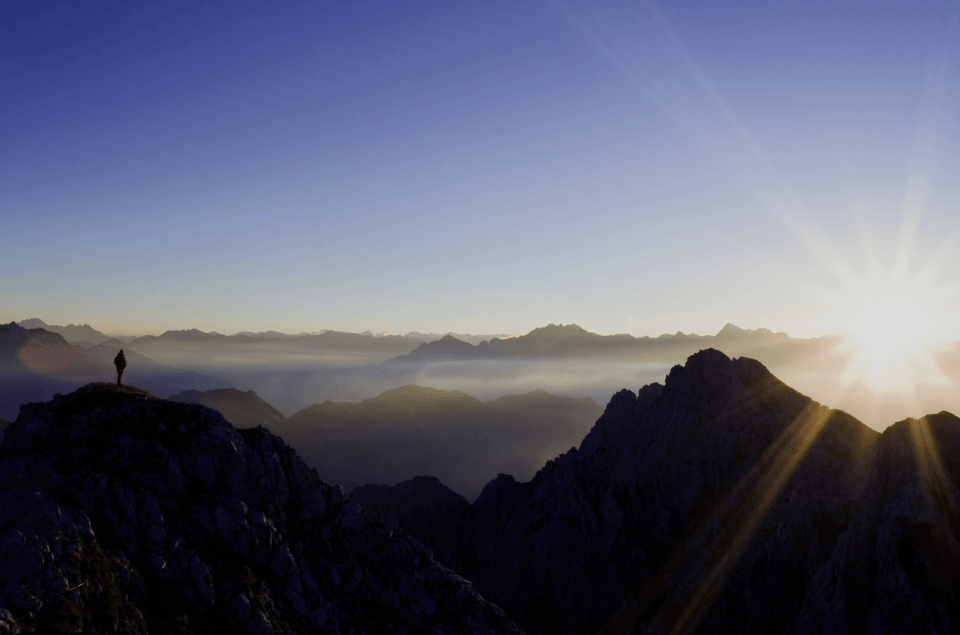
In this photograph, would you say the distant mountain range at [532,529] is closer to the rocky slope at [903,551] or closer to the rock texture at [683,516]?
the rocky slope at [903,551]

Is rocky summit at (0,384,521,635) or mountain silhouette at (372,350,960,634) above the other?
rocky summit at (0,384,521,635)

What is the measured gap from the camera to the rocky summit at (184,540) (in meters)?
33.7

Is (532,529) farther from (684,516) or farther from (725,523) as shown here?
(725,523)

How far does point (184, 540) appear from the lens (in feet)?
136

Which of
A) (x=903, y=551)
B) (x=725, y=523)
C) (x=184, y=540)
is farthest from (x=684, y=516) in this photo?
(x=184, y=540)

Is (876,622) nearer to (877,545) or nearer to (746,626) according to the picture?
(877,545)

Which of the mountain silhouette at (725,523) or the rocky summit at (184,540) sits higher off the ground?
the rocky summit at (184,540)

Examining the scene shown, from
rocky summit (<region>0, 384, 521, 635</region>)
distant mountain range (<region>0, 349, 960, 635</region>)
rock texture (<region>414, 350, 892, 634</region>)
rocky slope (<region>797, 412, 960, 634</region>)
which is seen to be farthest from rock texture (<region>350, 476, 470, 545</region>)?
rocky slope (<region>797, 412, 960, 634</region>)

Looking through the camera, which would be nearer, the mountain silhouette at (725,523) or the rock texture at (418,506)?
the mountain silhouette at (725,523)

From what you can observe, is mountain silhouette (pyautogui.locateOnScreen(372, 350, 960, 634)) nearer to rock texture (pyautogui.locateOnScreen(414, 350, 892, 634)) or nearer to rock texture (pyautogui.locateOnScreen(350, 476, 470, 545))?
rock texture (pyautogui.locateOnScreen(414, 350, 892, 634))

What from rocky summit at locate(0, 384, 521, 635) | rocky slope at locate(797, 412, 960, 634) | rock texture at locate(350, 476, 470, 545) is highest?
rocky summit at locate(0, 384, 521, 635)

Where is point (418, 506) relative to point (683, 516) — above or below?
below

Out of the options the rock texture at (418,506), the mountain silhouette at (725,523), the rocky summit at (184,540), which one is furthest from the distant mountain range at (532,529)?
the rock texture at (418,506)

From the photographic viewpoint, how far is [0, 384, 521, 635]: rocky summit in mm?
33688
